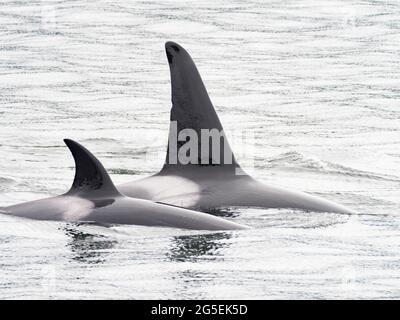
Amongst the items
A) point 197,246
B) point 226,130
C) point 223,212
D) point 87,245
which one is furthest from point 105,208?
point 226,130

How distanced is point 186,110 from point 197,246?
2.24 m

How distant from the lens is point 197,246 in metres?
12.3

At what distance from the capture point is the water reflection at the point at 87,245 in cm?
1197

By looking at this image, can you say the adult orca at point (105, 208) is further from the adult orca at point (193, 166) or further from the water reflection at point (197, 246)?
the adult orca at point (193, 166)

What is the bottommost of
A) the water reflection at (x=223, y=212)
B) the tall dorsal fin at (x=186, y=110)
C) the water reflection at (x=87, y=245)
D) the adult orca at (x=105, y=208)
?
the water reflection at (x=87, y=245)

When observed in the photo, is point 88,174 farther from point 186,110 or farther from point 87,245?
point 186,110

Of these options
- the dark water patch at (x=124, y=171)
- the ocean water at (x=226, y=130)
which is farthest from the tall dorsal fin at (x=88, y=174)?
the dark water patch at (x=124, y=171)

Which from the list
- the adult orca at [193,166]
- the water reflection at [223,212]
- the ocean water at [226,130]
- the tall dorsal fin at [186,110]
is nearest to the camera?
the ocean water at [226,130]

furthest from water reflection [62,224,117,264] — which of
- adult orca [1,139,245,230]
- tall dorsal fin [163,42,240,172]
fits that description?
tall dorsal fin [163,42,240,172]

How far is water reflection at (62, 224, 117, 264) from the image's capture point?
39.3 feet

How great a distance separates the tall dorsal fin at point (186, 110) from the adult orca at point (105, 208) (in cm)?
131

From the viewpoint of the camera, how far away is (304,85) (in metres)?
25.1

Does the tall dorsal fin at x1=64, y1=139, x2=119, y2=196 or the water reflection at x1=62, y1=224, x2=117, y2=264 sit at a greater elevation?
the tall dorsal fin at x1=64, y1=139, x2=119, y2=196

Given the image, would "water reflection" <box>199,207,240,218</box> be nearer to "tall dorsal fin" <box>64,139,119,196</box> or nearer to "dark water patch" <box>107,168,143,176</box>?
"tall dorsal fin" <box>64,139,119,196</box>
